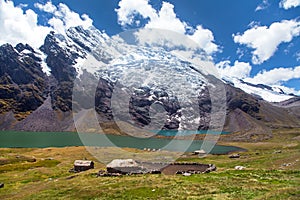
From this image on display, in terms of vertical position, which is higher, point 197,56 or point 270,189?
point 197,56

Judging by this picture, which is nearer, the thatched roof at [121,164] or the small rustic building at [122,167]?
the small rustic building at [122,167]

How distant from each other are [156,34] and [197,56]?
285 inches

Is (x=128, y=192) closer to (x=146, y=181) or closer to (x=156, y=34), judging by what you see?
(x=146, y=181)

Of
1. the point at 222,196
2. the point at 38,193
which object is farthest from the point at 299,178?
the point at 38,193

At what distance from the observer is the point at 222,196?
3141 centimetres

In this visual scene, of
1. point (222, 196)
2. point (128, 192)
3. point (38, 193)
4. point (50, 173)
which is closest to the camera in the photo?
point (222, 196)

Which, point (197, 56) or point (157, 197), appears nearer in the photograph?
point (157, 197)

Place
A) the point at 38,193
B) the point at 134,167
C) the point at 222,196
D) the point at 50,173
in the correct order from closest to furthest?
the point at 222,196, the point at 38,193, the point at 134,167, the point at 50,173

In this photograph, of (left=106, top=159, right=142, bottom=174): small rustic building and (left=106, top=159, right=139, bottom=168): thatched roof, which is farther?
(left=106, top=159, right=139, bottom=168): thatched roof

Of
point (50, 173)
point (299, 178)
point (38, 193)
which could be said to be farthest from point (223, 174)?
point (50, 173)

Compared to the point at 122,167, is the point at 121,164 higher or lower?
higher

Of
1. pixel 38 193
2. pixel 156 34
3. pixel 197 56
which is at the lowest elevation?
pixel 38 193

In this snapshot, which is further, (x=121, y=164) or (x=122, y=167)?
(x=121, y=164)

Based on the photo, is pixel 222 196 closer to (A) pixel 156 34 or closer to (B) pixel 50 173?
(A) pixel 156 34
